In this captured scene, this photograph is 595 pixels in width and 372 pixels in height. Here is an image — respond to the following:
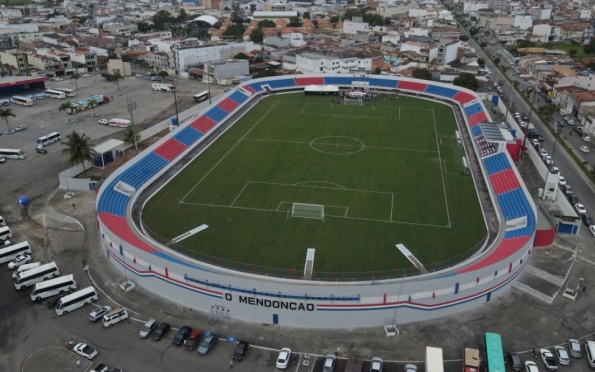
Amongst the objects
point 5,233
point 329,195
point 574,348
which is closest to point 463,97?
point 329,195

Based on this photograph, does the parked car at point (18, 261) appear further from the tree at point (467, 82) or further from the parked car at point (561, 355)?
the tree at point (467, 82)

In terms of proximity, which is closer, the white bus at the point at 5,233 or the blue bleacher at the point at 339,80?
the white bus at the point at 5,233

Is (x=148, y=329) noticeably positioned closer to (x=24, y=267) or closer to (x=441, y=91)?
(x=24, y=267)

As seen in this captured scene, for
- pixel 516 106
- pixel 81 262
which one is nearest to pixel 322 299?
pixel 81 262

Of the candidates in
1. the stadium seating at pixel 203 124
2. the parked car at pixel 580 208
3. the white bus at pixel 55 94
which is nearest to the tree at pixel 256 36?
the white bus at pixel 55 94

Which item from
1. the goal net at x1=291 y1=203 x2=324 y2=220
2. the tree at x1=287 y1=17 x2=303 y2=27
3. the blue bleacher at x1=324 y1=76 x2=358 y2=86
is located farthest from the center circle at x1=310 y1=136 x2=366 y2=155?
the tree at x1=287 y1=17 x2=303 y2=27

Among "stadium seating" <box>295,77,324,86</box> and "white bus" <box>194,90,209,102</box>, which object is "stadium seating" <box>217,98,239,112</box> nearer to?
"white bus" <box>194,90,209,102</box>
